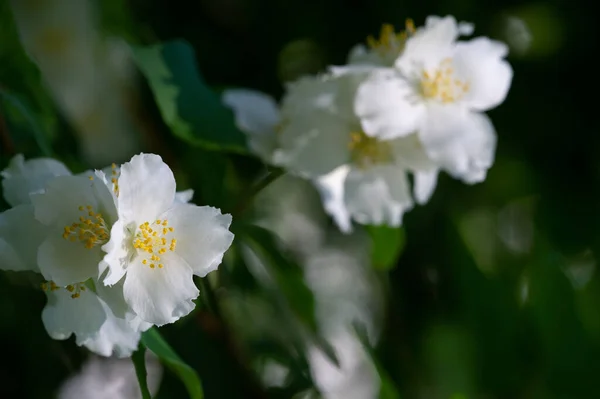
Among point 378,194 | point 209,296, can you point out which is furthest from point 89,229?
point 378,194

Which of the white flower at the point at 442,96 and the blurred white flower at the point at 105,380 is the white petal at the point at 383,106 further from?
the blurred white flower at the point at 105,380

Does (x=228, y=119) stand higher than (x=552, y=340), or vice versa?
(x=228, y=119)

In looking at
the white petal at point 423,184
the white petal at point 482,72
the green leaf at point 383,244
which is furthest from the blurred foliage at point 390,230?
the white petal at point 482,72

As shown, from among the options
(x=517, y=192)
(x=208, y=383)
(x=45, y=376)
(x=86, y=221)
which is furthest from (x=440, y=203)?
(x=86, y=221)

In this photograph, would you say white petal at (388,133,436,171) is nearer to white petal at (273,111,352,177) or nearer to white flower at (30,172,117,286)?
white petal at (273,111,352,177)

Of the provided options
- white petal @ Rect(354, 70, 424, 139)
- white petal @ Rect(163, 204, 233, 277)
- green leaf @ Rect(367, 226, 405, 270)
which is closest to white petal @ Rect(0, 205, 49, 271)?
white petal @ Rect(163, 204, 233, 277)

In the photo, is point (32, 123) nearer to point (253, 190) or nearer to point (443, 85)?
point (253, 190)

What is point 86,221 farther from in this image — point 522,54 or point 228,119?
point 522,54
